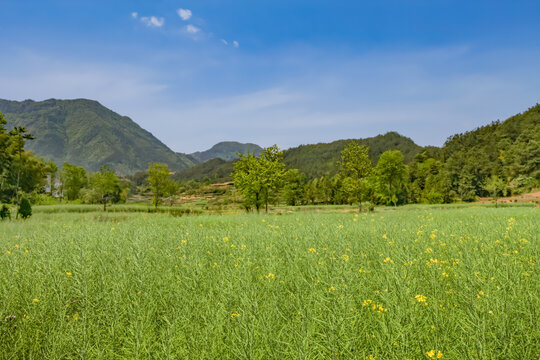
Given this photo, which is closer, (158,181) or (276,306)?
(276,306)

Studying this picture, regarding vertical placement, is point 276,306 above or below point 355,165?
below

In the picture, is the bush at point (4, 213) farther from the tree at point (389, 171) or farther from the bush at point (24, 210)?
the tree at point (389, 171)

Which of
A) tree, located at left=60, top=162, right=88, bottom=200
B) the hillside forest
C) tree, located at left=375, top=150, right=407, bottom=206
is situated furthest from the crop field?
tree, located at left=60, top=162, right=88, bottom=200

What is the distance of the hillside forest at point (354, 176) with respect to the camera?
28516 mm

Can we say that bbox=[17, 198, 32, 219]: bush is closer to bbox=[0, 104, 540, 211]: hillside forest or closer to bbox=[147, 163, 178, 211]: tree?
bbox=[0, 104, 540, 211]: hillside forest

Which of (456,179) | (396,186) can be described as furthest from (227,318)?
(456,179)

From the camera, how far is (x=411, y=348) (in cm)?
224

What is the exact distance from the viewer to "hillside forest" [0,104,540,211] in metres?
28.5

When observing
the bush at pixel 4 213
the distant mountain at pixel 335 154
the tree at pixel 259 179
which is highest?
the distant mountain at pixel 335 154

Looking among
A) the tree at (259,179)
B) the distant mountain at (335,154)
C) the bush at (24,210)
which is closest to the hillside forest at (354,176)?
the tree at (259,179)

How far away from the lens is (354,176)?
1214 inches

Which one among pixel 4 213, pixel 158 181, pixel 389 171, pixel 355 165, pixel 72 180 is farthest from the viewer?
pixel 72 180

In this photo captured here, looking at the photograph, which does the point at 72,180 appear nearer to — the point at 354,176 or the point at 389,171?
the point at 354,176

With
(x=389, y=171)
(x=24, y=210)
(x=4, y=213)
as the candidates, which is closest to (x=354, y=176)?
(x=389, y=171)
